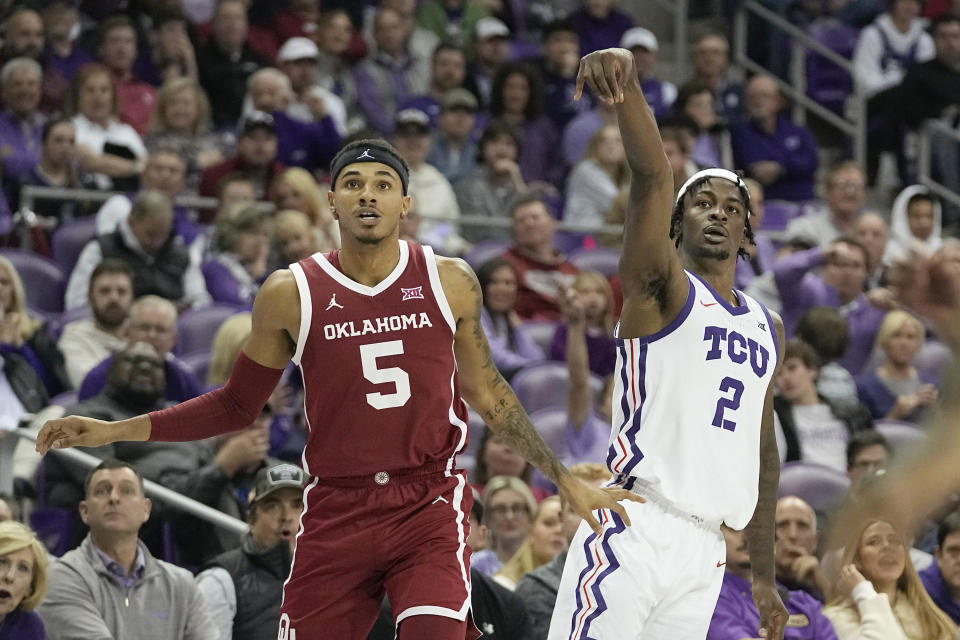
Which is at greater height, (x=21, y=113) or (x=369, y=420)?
(x=21, y=113)

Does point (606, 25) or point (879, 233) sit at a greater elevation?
point (606, 25)

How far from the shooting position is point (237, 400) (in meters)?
5.50

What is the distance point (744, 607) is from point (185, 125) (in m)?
6.06

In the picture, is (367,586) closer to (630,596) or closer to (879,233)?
(630,596)

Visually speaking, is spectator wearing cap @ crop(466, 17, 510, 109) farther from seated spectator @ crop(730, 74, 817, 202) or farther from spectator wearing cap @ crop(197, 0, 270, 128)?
seated spectator @ crop(730, 74, 817, 202)

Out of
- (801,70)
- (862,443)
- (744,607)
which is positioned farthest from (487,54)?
(744,607)

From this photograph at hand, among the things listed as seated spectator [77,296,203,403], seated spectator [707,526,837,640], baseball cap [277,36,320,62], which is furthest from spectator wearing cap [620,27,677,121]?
seated spectator [707,526,837,640]

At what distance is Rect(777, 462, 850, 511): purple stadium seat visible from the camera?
912 cm

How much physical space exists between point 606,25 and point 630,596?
403 inches

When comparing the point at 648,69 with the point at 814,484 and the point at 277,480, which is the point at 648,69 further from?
the point at 277,480

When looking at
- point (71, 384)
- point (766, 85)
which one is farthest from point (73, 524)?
point (766, 85)

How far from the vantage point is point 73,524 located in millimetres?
7816

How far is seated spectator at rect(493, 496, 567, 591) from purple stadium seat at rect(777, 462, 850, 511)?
1596 mm

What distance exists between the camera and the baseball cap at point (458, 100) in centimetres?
1266
